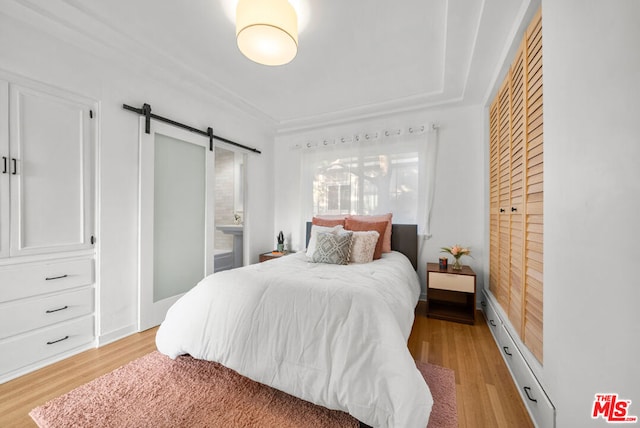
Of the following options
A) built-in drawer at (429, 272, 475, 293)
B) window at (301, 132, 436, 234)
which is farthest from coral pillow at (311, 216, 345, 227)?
built-in drawer at (429, 272, 475, 293)

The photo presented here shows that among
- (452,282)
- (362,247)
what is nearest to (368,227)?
(362,247)

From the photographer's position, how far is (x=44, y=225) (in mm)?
1964

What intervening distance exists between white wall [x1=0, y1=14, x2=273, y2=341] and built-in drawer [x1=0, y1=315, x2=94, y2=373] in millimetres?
131

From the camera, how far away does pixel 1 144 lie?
68.6 inches

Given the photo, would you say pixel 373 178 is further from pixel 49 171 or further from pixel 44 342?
pixel 44 342

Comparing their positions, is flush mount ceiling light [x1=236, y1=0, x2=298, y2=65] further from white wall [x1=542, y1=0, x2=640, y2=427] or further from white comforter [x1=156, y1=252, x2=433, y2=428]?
white comforter [x1=156, y1=252, x2=433, y2=428]

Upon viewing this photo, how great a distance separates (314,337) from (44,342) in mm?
2147

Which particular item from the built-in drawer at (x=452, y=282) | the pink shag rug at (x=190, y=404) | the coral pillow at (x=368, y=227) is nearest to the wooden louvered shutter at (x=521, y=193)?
the built-in drawer at (x=452, y=282)

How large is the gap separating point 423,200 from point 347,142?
54.1 inches

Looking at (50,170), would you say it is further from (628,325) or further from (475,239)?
(475,239)

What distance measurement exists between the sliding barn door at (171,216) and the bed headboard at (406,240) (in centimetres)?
240

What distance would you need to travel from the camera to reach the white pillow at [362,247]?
8.74ft

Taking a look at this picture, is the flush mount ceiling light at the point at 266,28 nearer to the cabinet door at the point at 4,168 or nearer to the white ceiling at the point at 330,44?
the white ceiling at the point at 330,44

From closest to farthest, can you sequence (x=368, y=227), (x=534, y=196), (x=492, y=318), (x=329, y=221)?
(x=534, y=196) < (x=492, y=318) < (x=368, y=227) < (x=329, y=221)
